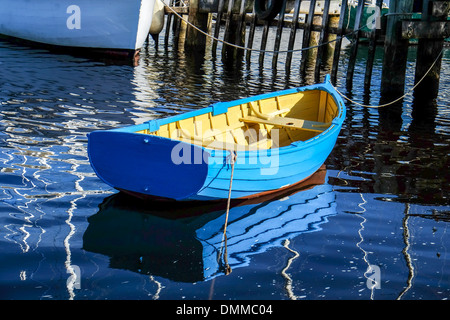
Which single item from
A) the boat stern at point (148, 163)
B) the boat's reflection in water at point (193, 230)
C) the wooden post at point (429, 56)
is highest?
the wooden post at point (429, 56)

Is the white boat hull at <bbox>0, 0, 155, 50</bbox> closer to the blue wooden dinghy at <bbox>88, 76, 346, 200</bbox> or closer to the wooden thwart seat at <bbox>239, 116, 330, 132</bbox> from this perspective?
the blue wooden dinghy at <bbox>88, 76, 346, 200</bbox>

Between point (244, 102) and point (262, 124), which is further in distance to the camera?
point (262, 124)

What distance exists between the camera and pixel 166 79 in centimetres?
1788

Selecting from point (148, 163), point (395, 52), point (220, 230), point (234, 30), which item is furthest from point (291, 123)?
point (234, 30)

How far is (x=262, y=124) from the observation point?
33.3 ft

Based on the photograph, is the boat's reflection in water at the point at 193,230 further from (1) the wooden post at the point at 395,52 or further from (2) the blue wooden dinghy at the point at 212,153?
(1) the wooden post at the point at 395,52

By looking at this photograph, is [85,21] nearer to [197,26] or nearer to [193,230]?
[197,26]

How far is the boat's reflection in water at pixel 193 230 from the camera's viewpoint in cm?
585

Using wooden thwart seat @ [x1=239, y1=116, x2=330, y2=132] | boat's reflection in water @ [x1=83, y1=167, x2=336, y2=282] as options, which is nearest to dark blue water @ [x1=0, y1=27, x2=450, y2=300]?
boat's reflection in water @ [x1=83, y1=167, x2=336, y2=282]

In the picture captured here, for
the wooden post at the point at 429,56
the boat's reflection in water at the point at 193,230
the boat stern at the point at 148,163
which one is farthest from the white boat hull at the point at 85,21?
the boat stern at the point at 148,163

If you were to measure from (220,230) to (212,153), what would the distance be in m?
0.91

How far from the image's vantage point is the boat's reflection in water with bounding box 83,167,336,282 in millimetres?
5848

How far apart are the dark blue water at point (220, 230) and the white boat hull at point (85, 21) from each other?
8.35 meters

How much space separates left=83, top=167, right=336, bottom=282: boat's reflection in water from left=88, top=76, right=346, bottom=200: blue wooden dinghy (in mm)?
244
